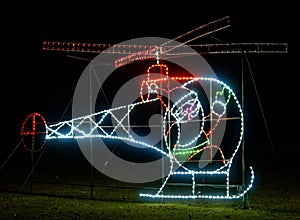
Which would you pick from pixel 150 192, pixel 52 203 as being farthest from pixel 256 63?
pixel 52 203

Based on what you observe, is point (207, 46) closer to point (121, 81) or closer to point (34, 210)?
point (34, 210)

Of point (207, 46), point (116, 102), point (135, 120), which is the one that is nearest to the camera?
point (207, 46)

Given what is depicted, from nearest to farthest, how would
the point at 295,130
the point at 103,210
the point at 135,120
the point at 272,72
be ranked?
the point at 103,210
the point at 135,120
the point at 272,72
the point at 295,130

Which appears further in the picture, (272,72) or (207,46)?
(272,72)

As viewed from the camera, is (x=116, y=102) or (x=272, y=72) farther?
(x=272, y=72)

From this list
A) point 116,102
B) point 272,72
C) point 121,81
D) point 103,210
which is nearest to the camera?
point 103,210

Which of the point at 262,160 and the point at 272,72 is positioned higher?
the point at 272,72

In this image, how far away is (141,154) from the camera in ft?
103

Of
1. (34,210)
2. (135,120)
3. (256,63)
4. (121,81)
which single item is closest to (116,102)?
(121,81)

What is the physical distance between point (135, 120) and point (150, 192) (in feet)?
41.6

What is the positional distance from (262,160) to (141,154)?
7293 mm

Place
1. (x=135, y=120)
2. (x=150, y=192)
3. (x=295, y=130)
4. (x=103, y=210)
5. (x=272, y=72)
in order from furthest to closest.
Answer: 1. (x=295, y=130)
2. (x=272, y=72)
3. (x=135, y=120)
4. (x=150, y=192)
5. (x=103, y=210)

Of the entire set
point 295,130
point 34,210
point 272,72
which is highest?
point 272,72

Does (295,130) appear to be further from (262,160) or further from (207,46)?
(207,46)
